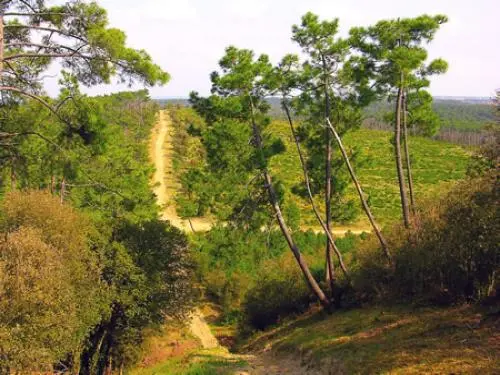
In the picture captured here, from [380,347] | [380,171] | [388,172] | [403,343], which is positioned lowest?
[380,347]

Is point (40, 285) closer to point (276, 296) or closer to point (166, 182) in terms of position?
point (276, 296)

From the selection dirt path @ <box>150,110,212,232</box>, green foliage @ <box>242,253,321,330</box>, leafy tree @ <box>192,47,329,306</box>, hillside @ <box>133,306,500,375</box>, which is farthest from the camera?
dirt path @ <box>150,110,212,232</box>

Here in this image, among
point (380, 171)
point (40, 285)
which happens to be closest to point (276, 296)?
point (40, 285)

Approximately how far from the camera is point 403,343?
9.11m

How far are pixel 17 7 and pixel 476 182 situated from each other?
9.84 metres

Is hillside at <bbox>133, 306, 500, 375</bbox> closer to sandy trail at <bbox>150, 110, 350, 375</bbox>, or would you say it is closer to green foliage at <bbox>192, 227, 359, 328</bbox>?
sandy trail at <bbox>150, 110, 350, 375</bbox>

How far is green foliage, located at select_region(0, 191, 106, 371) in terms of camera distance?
28.7 ft

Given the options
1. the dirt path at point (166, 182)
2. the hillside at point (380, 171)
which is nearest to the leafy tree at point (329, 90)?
the dirt path at point (166, 182)

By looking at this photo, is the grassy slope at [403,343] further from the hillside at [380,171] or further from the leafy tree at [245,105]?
the hillside at [380,171]

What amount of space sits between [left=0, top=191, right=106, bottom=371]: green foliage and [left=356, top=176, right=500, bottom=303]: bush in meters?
8.48

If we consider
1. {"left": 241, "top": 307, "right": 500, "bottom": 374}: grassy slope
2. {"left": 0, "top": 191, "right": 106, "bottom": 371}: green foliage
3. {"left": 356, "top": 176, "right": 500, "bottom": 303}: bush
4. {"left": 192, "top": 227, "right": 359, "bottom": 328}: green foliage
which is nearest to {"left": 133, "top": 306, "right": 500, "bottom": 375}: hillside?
{"left": 241, "top": 307, "right": 500, "bottom": 374}: grassy slope

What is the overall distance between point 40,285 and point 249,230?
767 centimetres

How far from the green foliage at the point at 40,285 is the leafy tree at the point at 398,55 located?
30.2 ft

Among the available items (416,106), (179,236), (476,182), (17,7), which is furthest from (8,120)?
Result: (416,106)
